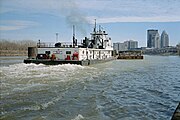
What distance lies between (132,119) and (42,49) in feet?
89.0

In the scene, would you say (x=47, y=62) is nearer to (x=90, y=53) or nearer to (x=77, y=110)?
(x=90, y=53)

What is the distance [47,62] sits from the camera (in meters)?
31.9

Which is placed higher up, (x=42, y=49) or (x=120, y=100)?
(x=42, y=49)

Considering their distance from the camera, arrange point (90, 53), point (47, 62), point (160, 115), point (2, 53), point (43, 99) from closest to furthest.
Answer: point (160, 115)
point (43, 99)
point (47, 62)
point (90, 53)
point (2, 53)

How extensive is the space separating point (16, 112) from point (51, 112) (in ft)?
4.28

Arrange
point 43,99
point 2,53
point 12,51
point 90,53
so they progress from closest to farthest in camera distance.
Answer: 1. point 43,99
2. point 90,53
3. point 2,53
4. point 12,51

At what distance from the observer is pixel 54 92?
1387cm

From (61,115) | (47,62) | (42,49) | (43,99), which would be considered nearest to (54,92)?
(43,99)

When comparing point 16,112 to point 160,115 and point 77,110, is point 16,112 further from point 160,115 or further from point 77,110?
point 160,115

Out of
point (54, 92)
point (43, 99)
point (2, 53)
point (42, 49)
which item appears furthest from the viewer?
point (2, 53)

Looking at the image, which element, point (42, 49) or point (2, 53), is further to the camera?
point (2, 53)

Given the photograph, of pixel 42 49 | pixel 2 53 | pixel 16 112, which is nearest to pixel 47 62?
pixel 42 49

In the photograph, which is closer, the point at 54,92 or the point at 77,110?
the point at 77,110

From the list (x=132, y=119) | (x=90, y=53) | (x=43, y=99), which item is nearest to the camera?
(x=132, y=119)
